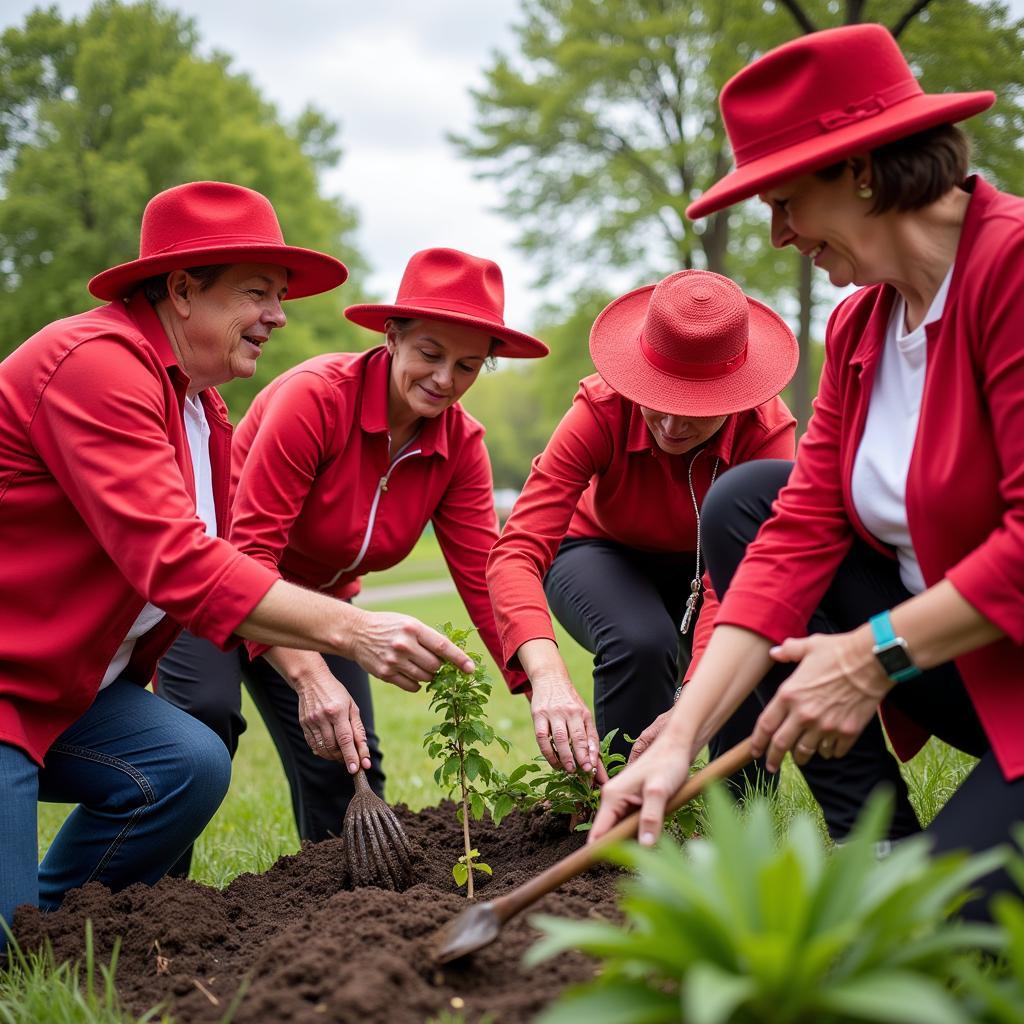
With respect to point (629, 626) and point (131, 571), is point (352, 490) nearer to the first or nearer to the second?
point (629, 626)

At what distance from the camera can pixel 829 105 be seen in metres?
2.14

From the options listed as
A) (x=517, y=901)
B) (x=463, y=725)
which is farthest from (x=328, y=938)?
(x=463, y=725)

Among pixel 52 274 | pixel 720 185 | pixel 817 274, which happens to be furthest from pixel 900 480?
pixel 52 274

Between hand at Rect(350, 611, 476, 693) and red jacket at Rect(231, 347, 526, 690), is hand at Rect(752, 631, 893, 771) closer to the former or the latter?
hand at Rect(350, 611, 476, 693)

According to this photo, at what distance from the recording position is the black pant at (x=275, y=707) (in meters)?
3.76

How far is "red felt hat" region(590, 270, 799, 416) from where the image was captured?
315 centimetres

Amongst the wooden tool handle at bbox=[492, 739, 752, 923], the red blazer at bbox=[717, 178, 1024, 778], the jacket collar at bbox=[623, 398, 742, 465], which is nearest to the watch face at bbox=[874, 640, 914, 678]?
the red blazer at bbox=[717, 178, 1024, 778]

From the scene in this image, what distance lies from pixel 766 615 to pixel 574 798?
925 mm

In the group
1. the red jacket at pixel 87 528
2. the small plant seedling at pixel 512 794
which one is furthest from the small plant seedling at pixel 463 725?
the red jacket at pixel 87 528

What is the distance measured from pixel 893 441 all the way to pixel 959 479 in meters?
0.24

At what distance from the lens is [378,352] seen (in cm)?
380

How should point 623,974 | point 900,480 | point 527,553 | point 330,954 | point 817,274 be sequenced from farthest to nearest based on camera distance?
point 817,274, point 527,553, point 900,480, point 330,954, point 623,974

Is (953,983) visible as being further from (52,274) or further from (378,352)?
(52,274)

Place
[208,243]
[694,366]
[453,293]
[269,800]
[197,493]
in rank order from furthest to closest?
[269,800] → [453,293] → [197,493] → [694,366] → [208,243]
